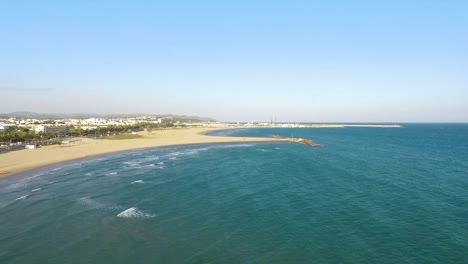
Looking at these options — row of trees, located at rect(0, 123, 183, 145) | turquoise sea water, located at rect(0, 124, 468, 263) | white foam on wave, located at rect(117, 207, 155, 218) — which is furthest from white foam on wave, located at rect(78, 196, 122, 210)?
row of trees, located at rect(0, 123, 183, 145)

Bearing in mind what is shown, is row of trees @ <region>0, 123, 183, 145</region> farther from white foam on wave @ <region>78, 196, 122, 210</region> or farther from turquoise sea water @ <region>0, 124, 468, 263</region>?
white foam on wave @ <region>78, 196, 122, 210</region>

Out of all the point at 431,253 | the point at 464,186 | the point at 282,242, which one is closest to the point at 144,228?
the point at 282,242

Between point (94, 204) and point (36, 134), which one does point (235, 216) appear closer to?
point (94, 204)

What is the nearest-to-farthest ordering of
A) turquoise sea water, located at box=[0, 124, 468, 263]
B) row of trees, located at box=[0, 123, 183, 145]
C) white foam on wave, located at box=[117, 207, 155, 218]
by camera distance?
turquoise sea water, located at box=[0, 124, 468, 263]
white foam on wave, located at box=[117, 207, 155, 218]
row of trees, located at box=[0, 123, 183, 145]

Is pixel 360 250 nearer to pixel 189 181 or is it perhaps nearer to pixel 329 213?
pixel 329 213

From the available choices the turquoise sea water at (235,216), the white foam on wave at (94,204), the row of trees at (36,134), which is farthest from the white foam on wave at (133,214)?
the row of trees at (36,134)

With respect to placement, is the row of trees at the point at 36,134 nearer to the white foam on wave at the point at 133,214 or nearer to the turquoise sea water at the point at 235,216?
the turquoise sea water at the point at 235,216

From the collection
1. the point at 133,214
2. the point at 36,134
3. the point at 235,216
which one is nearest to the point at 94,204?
the point at 133,214

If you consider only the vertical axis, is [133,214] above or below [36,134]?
below

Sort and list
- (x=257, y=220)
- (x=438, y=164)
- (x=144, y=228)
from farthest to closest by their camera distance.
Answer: (x=438, y=164), (x=257, y=220), (x=144, y=228)
